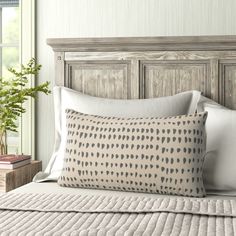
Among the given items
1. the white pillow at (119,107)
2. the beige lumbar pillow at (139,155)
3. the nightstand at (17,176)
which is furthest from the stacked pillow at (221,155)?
the nightstand at (17,176)

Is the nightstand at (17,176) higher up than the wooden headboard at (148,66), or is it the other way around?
the wooden headboard at (148,66)

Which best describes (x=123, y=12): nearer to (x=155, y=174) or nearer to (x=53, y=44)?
(x=53, y=44)

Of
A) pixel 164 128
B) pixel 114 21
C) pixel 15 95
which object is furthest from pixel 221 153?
pixel 15 95

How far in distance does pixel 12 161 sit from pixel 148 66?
0.93m

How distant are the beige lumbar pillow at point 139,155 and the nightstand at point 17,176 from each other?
1.53 ft

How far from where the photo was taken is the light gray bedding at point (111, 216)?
161 cm

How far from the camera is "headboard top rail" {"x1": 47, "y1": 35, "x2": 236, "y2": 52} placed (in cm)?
287

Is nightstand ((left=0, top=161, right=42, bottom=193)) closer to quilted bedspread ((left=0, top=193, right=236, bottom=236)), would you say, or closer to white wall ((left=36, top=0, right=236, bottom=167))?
white wall ((left=36, top=0, right=236, bottom=167))

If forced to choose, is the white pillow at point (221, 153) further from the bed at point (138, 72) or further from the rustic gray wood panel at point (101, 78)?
the rustic gray wood panel at point (101, 78)

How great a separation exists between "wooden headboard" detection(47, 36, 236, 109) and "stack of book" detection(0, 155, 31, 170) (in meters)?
0.50

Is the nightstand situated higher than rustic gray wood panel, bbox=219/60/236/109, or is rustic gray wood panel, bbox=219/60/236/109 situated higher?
rustic gray wood panel, bbox=219/60/236/109

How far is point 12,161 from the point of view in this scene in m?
2.94

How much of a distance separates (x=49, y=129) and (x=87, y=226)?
170 centimetres

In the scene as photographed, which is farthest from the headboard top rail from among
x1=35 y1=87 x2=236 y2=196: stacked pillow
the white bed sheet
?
the white bed sheet
